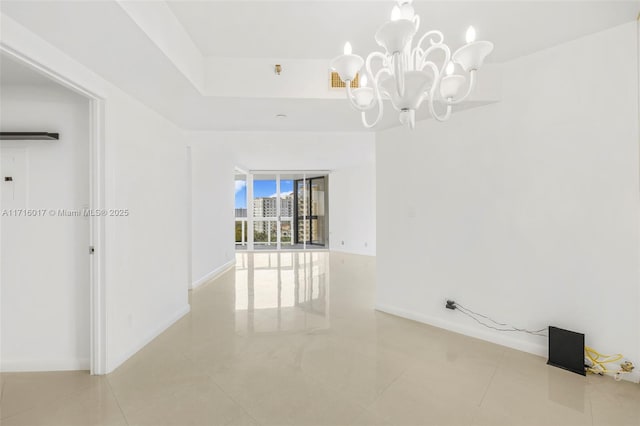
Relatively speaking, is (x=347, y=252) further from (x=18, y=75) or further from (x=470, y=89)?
(x=18, y=75)

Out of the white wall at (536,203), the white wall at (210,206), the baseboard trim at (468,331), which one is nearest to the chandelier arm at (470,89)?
the white wall at (536,203)

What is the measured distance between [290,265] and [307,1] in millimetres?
5506

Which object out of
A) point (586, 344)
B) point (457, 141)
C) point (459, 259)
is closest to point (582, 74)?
point (457, 141)

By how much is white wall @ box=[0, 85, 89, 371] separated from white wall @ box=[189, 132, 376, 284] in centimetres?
201

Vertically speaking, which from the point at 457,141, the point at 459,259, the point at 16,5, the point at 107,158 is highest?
the point at 16,5

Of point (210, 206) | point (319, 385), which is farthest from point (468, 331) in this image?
point (210, 206)

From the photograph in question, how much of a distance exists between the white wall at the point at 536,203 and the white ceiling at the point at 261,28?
1.11 ft

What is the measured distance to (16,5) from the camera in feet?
4.45

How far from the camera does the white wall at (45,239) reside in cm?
221

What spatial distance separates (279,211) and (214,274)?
3.71 meters

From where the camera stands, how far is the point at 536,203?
2486mm

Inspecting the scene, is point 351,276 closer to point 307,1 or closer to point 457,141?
point 457,141

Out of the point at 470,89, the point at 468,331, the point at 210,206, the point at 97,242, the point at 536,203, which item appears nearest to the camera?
the point at 470,89

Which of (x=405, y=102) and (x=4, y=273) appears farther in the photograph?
(x=4, y=273)
